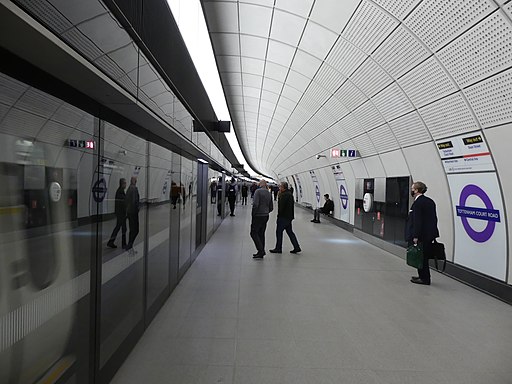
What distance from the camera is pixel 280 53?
9336mm

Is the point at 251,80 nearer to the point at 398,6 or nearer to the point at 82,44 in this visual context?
the point at 398,6

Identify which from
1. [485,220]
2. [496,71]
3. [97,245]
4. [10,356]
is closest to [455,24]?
[496,71]

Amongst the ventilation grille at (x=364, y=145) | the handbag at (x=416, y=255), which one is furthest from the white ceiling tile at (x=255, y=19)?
the handbag at (x=416, y=255)

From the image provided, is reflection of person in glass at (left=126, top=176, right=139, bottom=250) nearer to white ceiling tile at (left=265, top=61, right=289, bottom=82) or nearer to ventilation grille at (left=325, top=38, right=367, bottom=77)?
ventilation grille at (left=325, top=38, right=367, bottom=77)

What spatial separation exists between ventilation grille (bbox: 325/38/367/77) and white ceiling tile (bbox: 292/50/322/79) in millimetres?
511

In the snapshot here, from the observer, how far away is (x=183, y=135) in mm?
5422

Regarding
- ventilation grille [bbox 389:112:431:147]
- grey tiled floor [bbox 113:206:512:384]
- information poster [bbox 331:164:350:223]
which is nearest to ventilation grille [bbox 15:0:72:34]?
grey tiled floor [bbox 113:206:512:384]

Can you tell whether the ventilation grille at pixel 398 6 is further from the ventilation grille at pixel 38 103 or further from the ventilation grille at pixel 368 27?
the ventilation grille at pixel 38 103

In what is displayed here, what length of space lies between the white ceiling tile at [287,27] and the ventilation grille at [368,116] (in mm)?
2509

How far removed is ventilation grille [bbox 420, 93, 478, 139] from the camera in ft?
20.0

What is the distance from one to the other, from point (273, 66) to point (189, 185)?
5181 millimetres

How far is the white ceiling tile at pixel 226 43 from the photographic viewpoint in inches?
346

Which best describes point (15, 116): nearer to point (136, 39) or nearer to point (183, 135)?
point (136, 39)

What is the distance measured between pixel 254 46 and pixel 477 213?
656 centimetres
